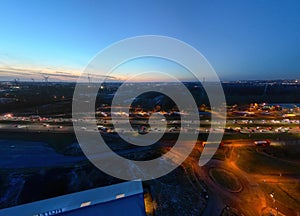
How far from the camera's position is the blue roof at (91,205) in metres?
20.1

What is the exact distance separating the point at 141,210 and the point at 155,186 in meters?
11.8

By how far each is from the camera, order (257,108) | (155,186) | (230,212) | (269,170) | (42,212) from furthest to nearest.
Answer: (257,108) < (269,170) < (155,186) < (230,212) < (42,212)

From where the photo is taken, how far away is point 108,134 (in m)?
59.8

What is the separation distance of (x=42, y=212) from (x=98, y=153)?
25.0 m

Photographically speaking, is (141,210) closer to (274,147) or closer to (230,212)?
(230,212)

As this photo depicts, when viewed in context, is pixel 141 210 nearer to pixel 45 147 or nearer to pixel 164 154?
pixel 164 154

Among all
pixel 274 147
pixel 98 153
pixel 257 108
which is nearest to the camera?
pixel 98 153

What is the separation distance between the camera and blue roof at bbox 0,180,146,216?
65.8 feet

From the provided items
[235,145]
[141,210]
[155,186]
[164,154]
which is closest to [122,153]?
[164,154]

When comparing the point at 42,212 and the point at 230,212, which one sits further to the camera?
the point at 230,212

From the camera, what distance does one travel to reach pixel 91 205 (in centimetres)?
2045

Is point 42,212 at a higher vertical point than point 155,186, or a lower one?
higher

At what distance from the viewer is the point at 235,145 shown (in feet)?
164

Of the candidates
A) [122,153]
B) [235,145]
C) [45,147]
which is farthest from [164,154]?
[45,147]
